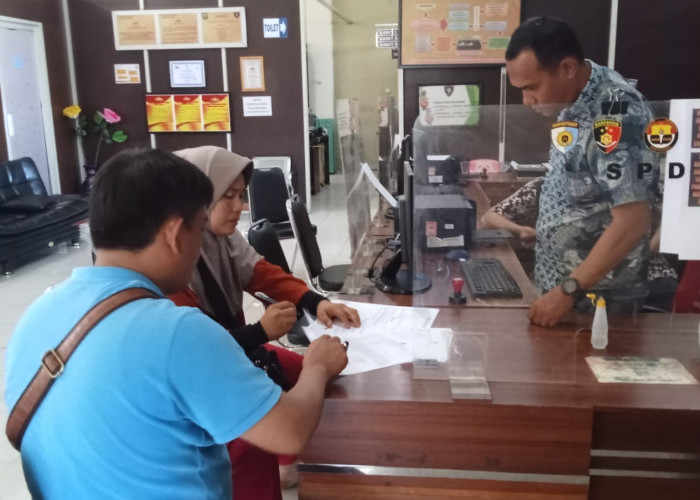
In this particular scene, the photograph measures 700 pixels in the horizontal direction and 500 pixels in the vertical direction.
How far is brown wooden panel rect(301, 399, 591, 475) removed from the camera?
1.37 meters

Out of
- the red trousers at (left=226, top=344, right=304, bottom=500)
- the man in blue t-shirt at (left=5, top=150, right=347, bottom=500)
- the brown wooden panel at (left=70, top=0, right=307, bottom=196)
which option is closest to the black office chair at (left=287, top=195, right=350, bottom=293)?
the red trousers at (left=226, top=344, right=304, bottom=500)

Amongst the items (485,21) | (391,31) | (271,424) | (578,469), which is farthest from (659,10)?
(271,424)

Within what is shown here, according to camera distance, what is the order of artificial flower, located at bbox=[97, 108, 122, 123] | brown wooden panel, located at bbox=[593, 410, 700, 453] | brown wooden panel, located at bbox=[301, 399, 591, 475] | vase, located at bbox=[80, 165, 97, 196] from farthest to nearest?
vase, located at bbox=[80, 165, 97, 196] → artificial flower, located at bbox=[97, 108, 122, 123] → brown wooden panel, located at bbox=[593, 410, 700, 453] → brown wooden panel, located at bbox=[301, 399, 591, 475]

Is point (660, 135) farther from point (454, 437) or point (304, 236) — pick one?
point (304, 236)

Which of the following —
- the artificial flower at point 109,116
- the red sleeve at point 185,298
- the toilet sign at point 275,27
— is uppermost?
the toilet sign at point 275,27

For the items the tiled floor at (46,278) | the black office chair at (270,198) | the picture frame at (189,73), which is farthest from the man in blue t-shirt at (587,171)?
the picture frame at (189,73)

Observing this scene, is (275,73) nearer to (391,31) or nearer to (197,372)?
(391,31)

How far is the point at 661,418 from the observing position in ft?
4.89

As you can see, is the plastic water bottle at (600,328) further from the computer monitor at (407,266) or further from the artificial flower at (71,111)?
the artificial flower at (71,111)

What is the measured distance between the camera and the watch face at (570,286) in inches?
69.3

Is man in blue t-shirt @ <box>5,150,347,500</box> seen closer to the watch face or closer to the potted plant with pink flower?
the watch face

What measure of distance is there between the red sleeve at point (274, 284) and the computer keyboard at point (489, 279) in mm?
561

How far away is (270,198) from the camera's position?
452cm

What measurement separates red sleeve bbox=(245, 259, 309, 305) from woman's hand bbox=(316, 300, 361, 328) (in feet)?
0.72
